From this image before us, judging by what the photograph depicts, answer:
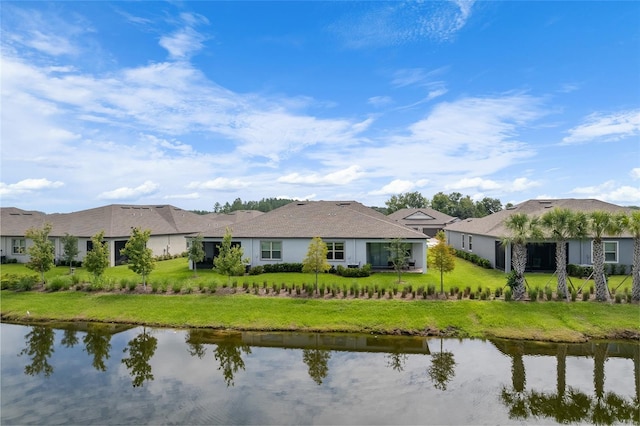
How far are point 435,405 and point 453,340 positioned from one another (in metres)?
5.91

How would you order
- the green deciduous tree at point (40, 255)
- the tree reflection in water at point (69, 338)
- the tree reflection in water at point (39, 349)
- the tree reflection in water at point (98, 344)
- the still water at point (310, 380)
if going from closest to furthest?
the still water at point (310, 380)
the tree reflection in water at point (39, 349)
the tree reflection in water at point (98, 344)
the tree reflection in water at point (69, 338)
the green deciduous tree at point (40, 255)

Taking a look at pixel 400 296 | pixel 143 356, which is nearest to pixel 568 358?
pixel 400 296

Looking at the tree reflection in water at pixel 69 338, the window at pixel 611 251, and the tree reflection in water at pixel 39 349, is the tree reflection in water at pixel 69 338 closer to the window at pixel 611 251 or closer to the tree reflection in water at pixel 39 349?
the tree reflection in water at pixel 39 349

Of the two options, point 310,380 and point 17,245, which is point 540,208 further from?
point 17,245

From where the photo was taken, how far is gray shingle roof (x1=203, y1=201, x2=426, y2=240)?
28656mm

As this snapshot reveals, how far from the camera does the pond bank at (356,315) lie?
16.6m

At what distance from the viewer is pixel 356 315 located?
18.3 meters

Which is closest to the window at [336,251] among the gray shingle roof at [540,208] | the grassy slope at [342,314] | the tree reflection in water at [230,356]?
the grassy slope at [342,314]

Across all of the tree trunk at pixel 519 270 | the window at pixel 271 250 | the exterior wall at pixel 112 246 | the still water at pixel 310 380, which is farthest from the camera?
the exterior wall at pixel 112 246

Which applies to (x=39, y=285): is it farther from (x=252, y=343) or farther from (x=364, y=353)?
(x=364, y=353)

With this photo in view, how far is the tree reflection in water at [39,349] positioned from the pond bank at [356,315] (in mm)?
1664

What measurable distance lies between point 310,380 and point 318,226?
18616mm

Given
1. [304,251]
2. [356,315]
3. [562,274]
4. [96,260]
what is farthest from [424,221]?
[96,260]

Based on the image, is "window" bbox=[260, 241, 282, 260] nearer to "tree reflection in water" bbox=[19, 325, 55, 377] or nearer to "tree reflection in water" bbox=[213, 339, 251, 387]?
"tree reflection in water" bbox=[213, 339, 251, 387]
